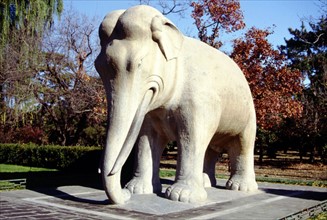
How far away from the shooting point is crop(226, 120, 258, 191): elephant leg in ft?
27.8

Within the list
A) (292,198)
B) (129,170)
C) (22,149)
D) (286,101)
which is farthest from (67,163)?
(292,198)

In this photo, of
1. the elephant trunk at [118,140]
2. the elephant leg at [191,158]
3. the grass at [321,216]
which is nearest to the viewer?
the elephant trunk at [118,140]

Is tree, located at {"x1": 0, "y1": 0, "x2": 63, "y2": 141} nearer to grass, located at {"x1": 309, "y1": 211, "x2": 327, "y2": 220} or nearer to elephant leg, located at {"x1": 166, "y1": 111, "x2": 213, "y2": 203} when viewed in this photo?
elephant leg, located at {"x1": 166, "y1": 111, "x2": 213, "y2": 203}

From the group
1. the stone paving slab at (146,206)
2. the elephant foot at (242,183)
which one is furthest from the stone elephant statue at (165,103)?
the stone paving slab at (146,206)

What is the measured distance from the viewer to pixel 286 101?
16.2 m

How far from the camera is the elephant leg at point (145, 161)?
300 inches

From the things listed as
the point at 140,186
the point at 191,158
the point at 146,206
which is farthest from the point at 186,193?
the point at 140,186

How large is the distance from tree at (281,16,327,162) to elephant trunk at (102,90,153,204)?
59.5 ft

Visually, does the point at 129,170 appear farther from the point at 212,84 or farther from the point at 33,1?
the point at 33,1

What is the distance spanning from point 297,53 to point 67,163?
61.2 ft

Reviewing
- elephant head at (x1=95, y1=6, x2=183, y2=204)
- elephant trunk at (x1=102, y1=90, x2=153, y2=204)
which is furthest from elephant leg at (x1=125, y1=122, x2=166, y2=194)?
elephant trunk at (x1=102, y1=90, x2=153, y2=204)

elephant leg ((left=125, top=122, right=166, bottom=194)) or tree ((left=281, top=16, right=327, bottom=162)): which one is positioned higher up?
tree ((left=281, top=16, right=327, bottom=162))

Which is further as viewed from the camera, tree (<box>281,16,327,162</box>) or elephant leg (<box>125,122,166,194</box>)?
tree (<box>281,16,327,162</box>)

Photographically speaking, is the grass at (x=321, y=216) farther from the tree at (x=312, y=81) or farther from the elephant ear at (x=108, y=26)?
the tree at (x=312, y=81)
